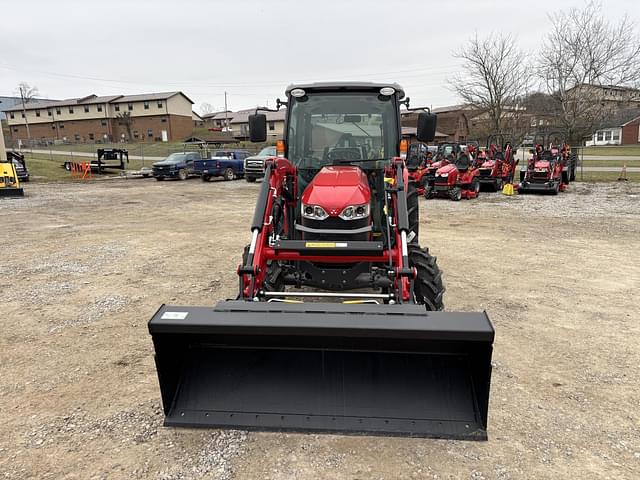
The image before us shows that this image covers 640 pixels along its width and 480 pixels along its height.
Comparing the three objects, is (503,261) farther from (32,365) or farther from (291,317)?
(32,365)

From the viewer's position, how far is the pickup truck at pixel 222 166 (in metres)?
24.0

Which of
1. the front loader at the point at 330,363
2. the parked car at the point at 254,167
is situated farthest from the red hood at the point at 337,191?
the parked car at the point at 254,167

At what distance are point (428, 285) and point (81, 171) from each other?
Answer: 94.4 ft

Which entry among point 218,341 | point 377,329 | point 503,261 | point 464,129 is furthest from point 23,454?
point 464,129

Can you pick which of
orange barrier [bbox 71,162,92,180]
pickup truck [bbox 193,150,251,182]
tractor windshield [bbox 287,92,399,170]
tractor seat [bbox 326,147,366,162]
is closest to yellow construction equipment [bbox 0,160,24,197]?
pickup truck [bbox 193,150,251,182]

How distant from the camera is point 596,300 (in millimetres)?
5418

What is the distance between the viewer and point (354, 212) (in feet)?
13.9

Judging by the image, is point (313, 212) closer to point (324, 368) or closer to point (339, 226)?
point (339, 226)

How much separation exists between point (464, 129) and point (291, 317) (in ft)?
207

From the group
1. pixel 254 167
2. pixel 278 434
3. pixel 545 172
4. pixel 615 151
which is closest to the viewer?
pixel 278 434

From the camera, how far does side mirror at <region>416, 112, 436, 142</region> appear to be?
513 centimetres

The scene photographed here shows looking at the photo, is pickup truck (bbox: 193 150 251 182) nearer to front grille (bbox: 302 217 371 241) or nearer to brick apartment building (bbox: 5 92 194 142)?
front grille (bbox: 302 217 371 241)

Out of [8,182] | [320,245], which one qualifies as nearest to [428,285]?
[320,245]

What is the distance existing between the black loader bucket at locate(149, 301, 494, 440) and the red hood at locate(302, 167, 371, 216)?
58.0 inches
